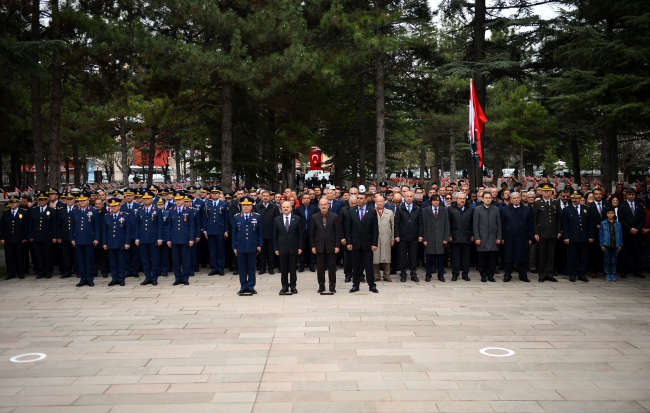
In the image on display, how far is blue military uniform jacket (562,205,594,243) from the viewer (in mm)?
13234

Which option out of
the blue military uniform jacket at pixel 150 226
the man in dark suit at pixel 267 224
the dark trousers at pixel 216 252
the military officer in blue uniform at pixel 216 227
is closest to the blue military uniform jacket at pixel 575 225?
the man in dark suit at pixel 267 224

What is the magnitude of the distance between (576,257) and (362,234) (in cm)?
494

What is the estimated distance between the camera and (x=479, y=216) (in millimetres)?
13289

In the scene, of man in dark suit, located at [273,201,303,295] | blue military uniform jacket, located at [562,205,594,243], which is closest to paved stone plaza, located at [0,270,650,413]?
man in dark suit, located at [273,201,303,295]

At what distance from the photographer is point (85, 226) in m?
12.8

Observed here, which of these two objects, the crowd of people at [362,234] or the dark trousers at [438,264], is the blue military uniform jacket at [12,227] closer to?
the crowd of people at [362,234]

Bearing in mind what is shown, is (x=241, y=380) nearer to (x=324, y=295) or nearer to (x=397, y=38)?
(x=324, y=295)

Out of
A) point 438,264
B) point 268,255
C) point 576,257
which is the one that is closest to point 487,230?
point 438,264

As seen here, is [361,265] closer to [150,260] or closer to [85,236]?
[150,260]

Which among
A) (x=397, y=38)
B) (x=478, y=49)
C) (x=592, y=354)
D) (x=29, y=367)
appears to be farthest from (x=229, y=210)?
(x=478, y=49)

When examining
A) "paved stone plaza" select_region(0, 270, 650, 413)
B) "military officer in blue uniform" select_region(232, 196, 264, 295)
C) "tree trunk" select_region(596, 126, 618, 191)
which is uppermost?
"tree trunk" select_region(596, 126, 618, 191)

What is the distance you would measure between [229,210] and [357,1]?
1236 centimetres

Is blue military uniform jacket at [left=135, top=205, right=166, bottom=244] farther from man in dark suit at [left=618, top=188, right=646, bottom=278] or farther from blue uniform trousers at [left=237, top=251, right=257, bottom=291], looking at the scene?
man in dark suit at [left=618, top=188, right=646, bottom=278]

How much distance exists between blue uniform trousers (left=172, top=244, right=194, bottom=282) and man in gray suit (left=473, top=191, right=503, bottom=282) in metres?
6.28
